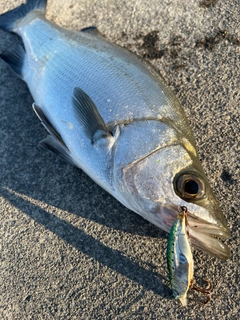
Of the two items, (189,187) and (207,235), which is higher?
(189,187)

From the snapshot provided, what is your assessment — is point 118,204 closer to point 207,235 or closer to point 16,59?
point 207,235

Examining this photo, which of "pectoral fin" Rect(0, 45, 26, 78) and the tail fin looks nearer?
"pectoral fin" Rect(0, 45, 26, 78)

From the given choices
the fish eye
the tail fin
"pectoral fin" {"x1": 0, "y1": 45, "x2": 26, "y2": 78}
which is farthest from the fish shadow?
the tail fin

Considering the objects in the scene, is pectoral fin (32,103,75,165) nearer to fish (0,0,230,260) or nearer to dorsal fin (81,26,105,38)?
fish (0,0,230,260)

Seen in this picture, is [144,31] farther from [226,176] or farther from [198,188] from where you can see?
[198,188]

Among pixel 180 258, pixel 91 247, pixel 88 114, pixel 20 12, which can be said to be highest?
pixel 20 12

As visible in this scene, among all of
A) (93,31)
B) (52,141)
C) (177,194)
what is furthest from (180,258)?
(93,31)
